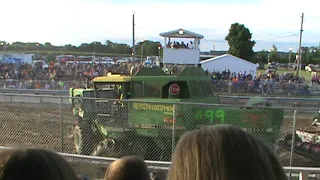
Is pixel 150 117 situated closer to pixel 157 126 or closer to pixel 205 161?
pixel 157 126

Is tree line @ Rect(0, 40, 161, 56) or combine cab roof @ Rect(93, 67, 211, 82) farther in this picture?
tree line @ Rect(0, 40, 161, 56)

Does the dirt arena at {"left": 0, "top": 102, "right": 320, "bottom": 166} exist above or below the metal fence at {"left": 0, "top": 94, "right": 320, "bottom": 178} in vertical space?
below

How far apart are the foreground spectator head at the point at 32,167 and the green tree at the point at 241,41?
67936 mm

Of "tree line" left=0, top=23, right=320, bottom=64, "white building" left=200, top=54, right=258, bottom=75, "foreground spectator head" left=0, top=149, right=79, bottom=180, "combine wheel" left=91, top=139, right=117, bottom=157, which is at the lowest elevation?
"combine wheel" left=91, top=139, right=117, bottom=157

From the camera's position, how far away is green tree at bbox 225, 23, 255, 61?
68125 millimetres

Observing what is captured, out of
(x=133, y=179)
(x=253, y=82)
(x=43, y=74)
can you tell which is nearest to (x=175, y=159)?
(x=133, y=179)

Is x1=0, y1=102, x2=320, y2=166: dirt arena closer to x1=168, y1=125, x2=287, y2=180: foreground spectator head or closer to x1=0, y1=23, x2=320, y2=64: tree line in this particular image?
x1=168, y1=125, x2=287, y2=180: foreground spectator head

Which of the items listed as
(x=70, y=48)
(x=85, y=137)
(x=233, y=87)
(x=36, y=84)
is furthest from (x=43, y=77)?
(x=70, y=48)

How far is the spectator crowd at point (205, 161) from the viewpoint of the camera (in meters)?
1.48

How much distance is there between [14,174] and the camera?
1.48 m

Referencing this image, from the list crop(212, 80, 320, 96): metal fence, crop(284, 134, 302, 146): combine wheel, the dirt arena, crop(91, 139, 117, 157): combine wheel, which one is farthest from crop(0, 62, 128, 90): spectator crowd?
crop(284, 134, 302, 146): combine wheel

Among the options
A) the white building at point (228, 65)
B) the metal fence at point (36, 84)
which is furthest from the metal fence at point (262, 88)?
the white building at point (228, 65)

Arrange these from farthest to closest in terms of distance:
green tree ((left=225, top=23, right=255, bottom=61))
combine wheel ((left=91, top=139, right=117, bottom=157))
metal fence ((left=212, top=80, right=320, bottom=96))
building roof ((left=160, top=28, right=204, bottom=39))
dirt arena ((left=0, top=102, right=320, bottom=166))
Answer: green tree ((left=225, top=23, right=255, bottom=61)), building roof ((left=160, top=28, right=204, bottom=39)), metal fence ((left=212, top=80, right=320, bottom=96)), dirt arena ((left=0, top=102, right=320, bottom=166)), combine wheel ((left=91, top=139, right=117, bottom=157))

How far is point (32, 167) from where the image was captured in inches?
57.9
